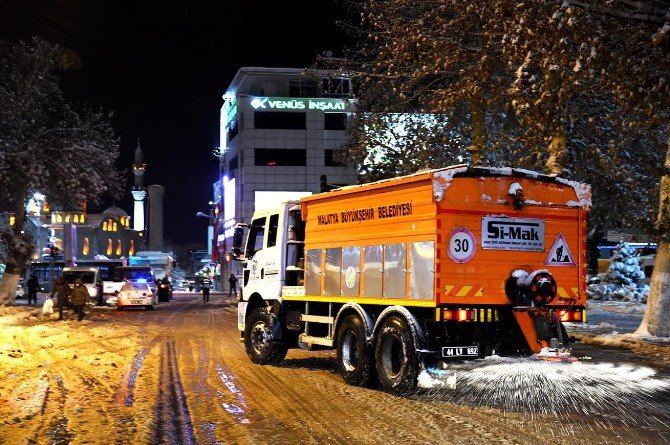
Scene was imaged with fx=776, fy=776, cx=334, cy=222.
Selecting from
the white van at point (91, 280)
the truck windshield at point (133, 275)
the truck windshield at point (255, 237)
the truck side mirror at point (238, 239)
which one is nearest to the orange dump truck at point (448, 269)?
the truck windshield at point (255, 237)

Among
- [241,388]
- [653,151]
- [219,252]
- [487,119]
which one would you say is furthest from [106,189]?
[219,252]

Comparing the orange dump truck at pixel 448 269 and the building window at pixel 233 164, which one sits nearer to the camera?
the orange dump truck at pixel 448 269

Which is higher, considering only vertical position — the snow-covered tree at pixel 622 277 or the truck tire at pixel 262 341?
the snow-covered tree at pixel 622 277

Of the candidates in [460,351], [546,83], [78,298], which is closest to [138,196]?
[78,298]

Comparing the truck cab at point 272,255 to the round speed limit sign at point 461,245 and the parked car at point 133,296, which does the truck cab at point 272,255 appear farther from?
the parked car at point 133,296

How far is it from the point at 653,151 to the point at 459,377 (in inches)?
636

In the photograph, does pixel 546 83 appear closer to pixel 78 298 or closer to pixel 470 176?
pixel 470 176

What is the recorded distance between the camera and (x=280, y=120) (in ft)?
249

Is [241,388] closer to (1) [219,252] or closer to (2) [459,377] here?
(2) [459,377]

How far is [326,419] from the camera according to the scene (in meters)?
8.87

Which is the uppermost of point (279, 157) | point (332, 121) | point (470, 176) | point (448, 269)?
point (332, 121)

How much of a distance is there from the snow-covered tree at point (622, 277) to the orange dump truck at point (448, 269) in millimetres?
25993

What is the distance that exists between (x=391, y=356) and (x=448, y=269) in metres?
1.67

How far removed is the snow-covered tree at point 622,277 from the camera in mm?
35906
